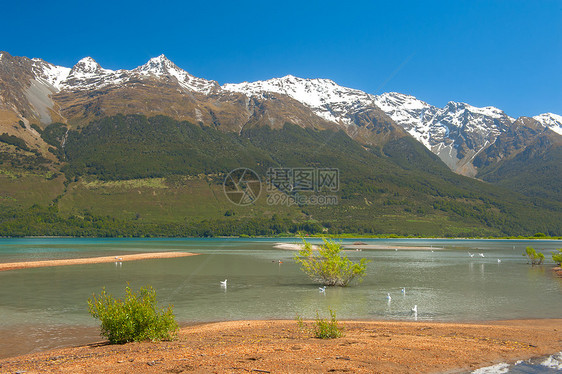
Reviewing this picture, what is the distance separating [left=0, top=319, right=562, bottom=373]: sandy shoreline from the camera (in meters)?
12.4

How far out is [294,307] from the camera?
96.6 feet

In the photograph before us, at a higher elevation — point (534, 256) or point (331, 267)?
point (331, 267)

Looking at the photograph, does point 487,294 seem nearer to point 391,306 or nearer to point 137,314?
point 391,306

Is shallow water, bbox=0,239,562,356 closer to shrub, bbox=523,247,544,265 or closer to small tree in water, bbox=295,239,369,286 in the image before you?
small tree in water, bbox=295,239,369,286

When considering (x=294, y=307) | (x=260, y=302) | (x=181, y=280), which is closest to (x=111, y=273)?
(x=181, y=280)

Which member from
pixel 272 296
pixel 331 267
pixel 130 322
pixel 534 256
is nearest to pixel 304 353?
pixel 130 322

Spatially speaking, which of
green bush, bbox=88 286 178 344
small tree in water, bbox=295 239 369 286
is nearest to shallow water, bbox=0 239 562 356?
small tree in water, bbox=295 239 369 286

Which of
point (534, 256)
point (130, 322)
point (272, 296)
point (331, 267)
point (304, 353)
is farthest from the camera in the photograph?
point (534, 256)

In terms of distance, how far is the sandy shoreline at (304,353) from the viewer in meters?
12.4

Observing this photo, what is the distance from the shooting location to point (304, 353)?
551 inches

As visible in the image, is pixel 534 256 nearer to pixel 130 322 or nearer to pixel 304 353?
pixel 304 353

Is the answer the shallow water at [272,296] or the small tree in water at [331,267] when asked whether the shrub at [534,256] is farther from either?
the small tree in water at [331,267]

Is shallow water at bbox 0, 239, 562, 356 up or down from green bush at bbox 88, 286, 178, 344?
down

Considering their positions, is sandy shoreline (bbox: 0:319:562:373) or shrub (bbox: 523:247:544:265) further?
shrub (bbox: 523:247:544:265)
